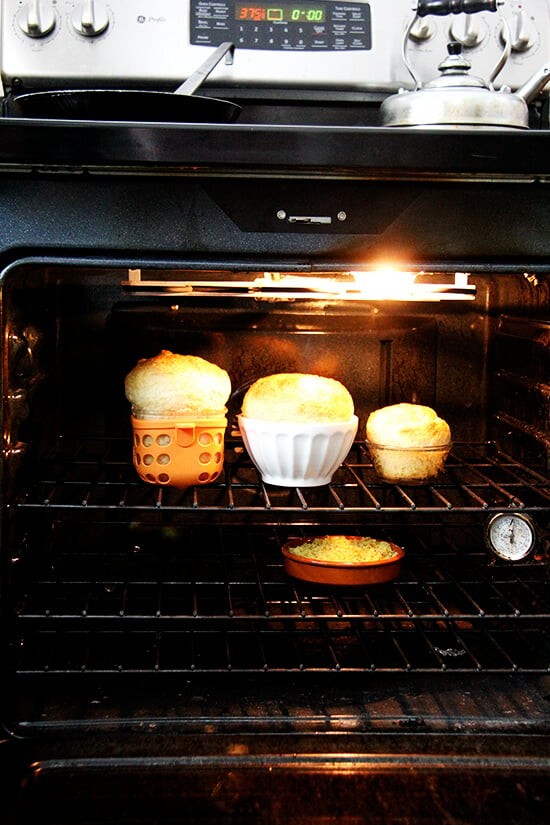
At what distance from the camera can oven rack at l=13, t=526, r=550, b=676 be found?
142cm

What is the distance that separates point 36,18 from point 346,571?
1081mm

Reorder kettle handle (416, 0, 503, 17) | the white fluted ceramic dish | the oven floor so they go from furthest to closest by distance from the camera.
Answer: the white fluted ceramic dish → kettle handle (416, 0, 503, 17) → the oven floor

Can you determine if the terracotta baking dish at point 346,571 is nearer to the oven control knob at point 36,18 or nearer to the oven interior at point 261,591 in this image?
the oven interior at point 261,591

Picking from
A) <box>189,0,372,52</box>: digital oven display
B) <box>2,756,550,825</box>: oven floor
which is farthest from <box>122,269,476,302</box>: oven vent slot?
<box>2,756,550,825</box>: oven floor

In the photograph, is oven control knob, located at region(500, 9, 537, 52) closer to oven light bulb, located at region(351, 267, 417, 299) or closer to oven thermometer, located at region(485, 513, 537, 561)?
oven light bulb, located at region(351, 267, 417, 299)

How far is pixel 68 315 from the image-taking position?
1638 mm

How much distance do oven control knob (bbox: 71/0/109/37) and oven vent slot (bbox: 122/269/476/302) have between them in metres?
0.41

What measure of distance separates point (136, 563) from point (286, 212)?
2.70 ft

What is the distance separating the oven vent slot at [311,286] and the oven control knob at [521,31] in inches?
16.5

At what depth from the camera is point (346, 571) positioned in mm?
1476

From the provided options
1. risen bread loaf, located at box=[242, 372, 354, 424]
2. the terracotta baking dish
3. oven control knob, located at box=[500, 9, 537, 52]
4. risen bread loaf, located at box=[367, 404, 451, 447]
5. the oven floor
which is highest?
oven control knob, located at box=[500, 9, 537, 52]

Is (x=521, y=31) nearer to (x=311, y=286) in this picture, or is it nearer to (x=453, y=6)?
(x=453, y=6)

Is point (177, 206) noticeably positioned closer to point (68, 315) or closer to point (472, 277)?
point (68, 315)

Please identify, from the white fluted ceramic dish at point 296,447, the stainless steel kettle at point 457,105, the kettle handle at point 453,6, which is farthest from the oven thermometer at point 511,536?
the kettle handle at point 453,6
